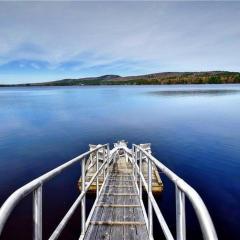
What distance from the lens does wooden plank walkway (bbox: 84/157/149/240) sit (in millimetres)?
4137

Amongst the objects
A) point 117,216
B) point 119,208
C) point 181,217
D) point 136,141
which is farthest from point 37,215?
point 136,141

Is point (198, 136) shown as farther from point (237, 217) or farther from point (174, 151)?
point (237, 217)

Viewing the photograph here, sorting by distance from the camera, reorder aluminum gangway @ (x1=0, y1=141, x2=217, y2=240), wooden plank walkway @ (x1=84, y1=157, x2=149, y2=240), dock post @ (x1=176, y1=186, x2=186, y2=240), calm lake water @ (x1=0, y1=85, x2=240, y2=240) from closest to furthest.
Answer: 1. aluminum gangway @ (x1=0, y1=141, x2=217, y2=240)
2. dock post @ (x1=176, y1=186, x2=186, y2=240)
3. wooden plank walkway @ (x1=84, y1=157, x2=149, y2=240)
4. calm lake water @ (x1=0, y1=85, x2=240, y2=240)

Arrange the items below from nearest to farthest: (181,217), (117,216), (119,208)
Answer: (181,217), (117,216), (119,208)

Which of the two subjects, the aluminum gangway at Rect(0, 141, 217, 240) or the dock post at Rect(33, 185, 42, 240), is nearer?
the aluminum gangway at Rect(0, 141, 217, 240)

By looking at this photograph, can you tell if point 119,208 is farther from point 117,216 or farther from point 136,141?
point 136,141

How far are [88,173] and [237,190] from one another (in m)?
6.62

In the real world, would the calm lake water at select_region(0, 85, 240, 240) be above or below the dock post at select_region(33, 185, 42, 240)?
below

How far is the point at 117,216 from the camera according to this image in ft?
16.4

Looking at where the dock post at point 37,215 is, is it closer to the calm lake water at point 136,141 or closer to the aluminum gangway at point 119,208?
the aluminum gangway at point 119,208

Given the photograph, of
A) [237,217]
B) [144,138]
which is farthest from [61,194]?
[144,138]

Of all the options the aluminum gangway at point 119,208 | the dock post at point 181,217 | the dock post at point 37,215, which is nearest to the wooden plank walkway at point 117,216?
the aluminum gangway at point 119,208

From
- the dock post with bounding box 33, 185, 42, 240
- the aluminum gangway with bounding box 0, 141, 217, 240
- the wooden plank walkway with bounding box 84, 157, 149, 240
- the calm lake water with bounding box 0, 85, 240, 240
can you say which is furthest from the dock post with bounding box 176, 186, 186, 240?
the calm lake water with bounding box 0, 85, 240, 240

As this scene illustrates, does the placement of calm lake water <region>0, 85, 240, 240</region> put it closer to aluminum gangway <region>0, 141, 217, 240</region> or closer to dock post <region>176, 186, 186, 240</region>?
aluminum gangway <region>0, 141, 217, 240</region>
